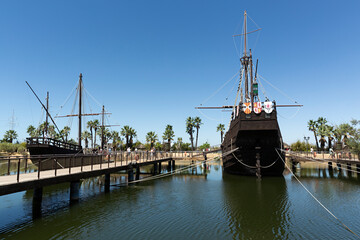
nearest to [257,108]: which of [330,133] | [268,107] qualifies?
[268,107]

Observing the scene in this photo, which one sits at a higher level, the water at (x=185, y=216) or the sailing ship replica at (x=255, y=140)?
the sailing ship replica at (x=255, y=140)

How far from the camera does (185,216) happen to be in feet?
33.0

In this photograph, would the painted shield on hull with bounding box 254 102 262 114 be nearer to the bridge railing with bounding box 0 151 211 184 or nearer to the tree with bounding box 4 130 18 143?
the bridge railing with bounding box 0 151 211 184

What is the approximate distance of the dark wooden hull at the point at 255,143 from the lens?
18266mm

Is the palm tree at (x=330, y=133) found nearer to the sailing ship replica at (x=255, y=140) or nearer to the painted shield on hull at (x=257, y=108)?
the sailing ship replica at (x=255, y=140)

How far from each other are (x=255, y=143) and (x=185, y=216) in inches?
504

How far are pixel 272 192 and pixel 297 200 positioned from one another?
237cm

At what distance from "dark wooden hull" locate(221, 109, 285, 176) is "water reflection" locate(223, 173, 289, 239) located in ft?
13.3

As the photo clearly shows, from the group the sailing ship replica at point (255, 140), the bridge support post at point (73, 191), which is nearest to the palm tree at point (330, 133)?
the sailing ship replica at point (255, 140)

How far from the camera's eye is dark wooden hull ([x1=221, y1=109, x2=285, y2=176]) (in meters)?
18.3

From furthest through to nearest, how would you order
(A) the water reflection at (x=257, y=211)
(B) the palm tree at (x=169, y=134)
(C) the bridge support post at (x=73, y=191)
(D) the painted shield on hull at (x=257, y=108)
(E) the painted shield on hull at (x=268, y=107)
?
1. (B) the palm tree at (x=169, y=134)
2. (D) the painted shield on hull at (x=257, y=108)
3. (E) the painted shield on hull at (x=268, y=107)
4. (C) the bridge support post at (x=73, y=191)
5. (A) the water reflection at (x=257, y=211)

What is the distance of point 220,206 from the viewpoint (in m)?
11.9

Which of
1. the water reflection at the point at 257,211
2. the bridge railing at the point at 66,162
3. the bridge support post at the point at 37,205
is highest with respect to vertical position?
the bridge railing at the point at 66,162

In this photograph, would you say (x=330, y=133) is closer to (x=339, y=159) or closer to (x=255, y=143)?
(x=339, y=159)
